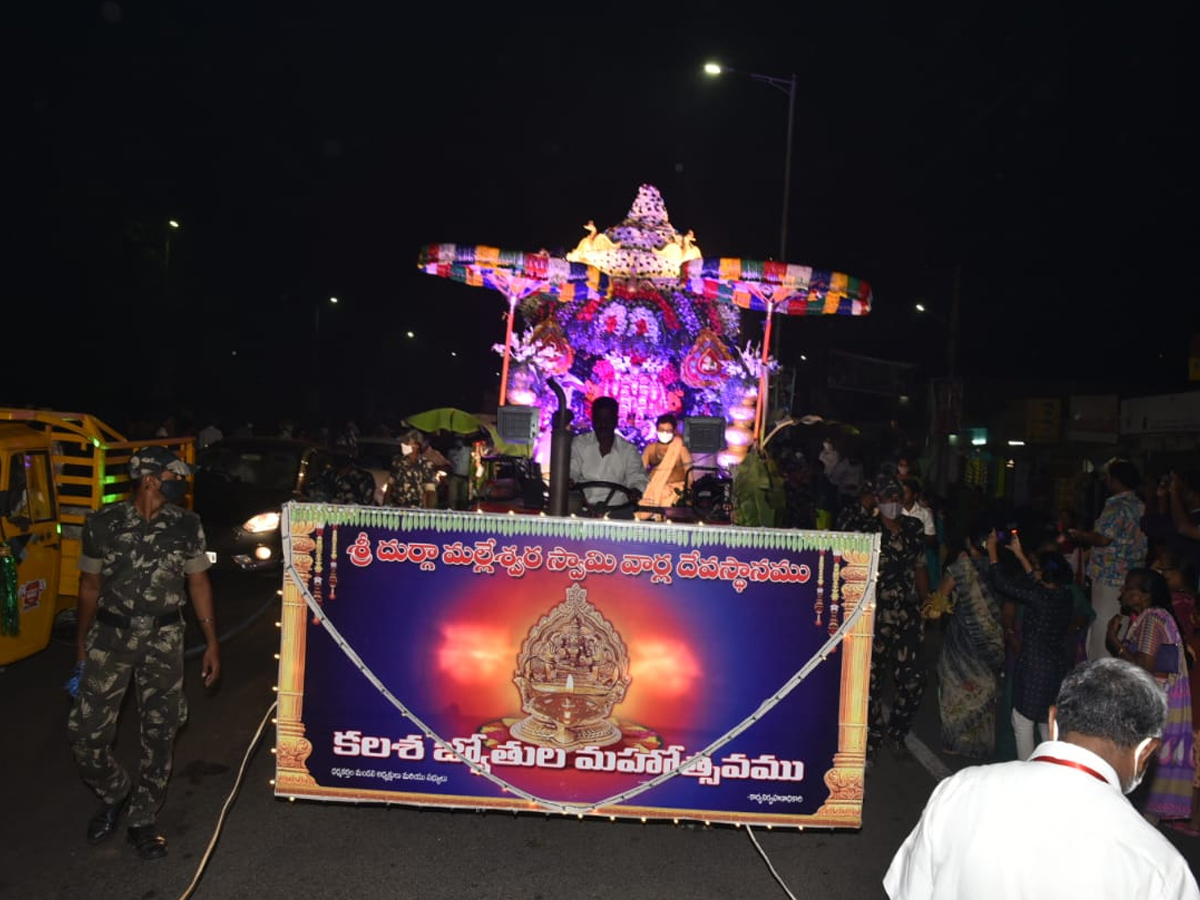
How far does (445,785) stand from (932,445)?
63.7 ft

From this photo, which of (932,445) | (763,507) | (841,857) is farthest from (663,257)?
(841,857)

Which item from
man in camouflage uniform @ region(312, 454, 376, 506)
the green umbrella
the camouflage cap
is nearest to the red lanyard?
the camouflage cap

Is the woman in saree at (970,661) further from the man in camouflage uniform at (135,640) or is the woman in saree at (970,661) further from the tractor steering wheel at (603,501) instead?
the man in camouflage uniform at (135,640)

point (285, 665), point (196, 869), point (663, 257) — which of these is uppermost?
point (663, 257)

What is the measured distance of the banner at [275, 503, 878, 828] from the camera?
4.30 m

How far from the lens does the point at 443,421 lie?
1042 centimetres

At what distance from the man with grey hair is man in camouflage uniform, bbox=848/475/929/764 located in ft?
13.9

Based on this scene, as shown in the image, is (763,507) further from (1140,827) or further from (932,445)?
(932,445)

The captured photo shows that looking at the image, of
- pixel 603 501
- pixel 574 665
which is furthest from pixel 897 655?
pixel 574 665

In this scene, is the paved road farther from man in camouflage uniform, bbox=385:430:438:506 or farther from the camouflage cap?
man in camouflage uniform, bbox=385:430:438:506

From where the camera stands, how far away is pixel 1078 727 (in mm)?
2367

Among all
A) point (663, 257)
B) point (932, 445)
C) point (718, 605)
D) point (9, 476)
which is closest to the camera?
point (718, 605)

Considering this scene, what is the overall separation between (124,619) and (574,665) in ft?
7.56

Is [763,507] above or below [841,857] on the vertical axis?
above
